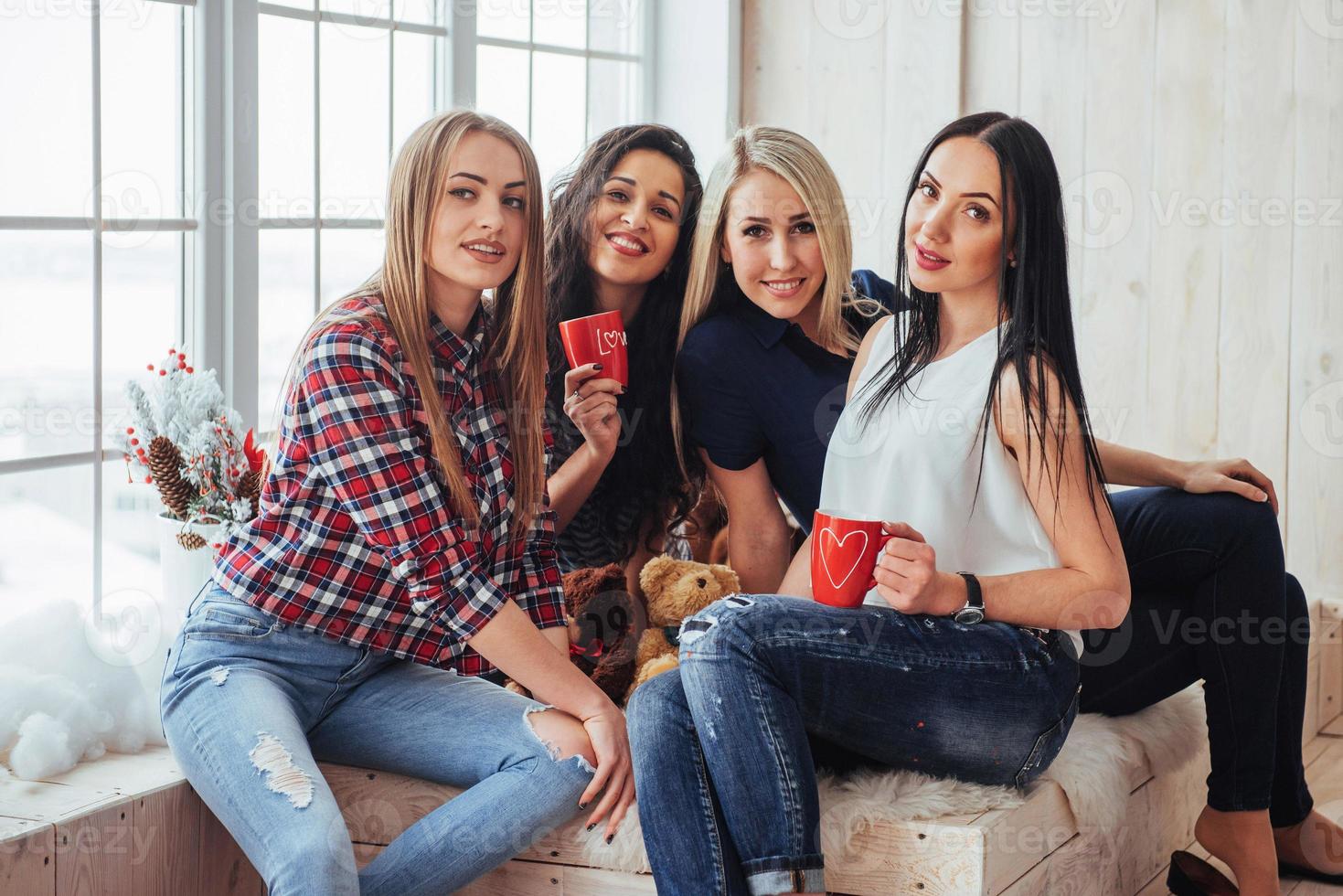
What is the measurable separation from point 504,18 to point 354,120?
0.57 metres

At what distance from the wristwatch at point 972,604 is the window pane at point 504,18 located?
1714 mm

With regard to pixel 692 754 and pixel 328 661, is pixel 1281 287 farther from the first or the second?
pixel 328 661

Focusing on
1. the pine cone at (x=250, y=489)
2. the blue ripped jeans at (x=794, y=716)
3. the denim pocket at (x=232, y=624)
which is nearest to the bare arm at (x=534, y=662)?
the blue ripped jeans at (x=794, y=716)

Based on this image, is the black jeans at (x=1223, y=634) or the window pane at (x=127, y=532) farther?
the window pane at (x=127, y=532)

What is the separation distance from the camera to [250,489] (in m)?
1.89

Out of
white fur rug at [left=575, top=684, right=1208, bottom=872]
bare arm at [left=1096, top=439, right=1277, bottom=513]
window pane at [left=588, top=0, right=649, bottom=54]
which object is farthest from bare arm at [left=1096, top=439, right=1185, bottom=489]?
window pane at [left=588, top=0, right=649, bottom=54]

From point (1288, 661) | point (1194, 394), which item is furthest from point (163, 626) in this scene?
point (1194, 394)

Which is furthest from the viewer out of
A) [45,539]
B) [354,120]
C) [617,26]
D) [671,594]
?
[617,26]

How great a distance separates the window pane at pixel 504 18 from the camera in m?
2.76

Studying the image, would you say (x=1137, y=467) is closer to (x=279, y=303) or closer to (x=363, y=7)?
(x=279, y=303)

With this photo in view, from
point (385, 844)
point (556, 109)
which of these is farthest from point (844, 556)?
point (556, 109)

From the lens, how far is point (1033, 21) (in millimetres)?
2955

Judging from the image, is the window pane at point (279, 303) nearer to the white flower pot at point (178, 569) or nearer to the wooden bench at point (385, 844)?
the white flower pot at point (178, 569)

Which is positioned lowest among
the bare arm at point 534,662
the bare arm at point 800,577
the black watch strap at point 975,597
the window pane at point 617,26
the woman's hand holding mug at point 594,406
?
the bare arm at point 534,662
